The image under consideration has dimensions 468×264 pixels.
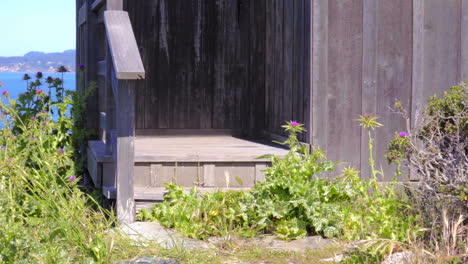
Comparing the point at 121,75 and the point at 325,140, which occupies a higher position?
the point at 121,75

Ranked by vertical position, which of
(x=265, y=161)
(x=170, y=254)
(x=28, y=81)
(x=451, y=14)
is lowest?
(x=170, y=254)

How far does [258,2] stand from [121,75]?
3811 mm

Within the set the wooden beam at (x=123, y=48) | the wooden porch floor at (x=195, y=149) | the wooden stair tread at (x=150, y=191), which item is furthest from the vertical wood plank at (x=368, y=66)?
the wooden beam at (x=123, y=48)

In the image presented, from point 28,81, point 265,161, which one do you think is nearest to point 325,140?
point 265,161

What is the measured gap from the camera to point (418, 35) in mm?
7043

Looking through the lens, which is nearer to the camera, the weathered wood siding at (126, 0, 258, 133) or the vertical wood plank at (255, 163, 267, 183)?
the vertical wood plank at (255, 163, 267, 183)

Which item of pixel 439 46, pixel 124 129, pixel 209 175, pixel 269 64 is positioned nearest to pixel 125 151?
pixel 124 129

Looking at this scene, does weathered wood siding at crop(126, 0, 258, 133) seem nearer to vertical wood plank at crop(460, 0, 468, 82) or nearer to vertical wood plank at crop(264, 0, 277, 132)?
vertical wood plank at crop(264, 0, 277, 132)

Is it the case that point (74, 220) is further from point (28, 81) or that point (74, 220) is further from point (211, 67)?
point (211, 67)

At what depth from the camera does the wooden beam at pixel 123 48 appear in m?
5.56

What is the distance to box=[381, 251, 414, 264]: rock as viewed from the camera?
4.30 m

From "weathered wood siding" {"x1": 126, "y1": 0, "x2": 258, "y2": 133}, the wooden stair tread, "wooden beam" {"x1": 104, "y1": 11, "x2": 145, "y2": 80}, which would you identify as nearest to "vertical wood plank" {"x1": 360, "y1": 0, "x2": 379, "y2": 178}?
the wooden stair tread

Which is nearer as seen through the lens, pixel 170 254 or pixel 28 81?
pixel 170 254

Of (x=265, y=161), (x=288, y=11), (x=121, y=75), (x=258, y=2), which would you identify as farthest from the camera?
(x=258, y=2)
